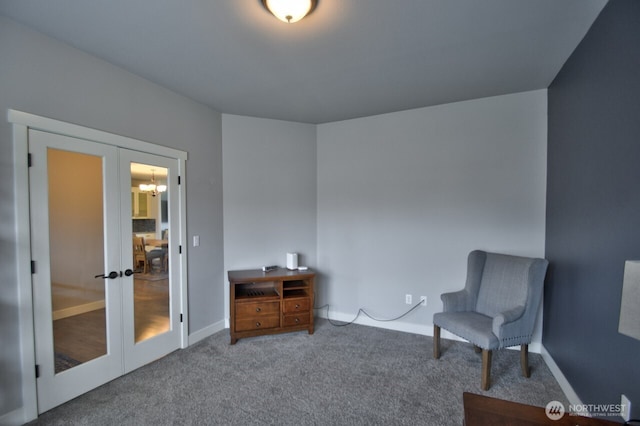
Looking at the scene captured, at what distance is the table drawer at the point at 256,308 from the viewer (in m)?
3.12

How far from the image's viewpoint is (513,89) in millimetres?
2832

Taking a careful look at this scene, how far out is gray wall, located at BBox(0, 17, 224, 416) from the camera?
1826mm

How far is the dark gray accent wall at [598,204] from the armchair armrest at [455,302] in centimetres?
73

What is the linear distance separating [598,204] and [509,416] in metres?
1.50

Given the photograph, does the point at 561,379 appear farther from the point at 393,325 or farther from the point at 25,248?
the point at 25,248

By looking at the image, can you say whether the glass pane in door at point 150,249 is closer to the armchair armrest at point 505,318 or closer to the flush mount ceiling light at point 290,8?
the flush mount ceiling light at point 290,8

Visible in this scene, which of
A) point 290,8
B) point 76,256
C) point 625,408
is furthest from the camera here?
point 76,256

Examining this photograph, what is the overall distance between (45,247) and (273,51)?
2.21 m

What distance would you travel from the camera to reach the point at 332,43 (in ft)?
6.79

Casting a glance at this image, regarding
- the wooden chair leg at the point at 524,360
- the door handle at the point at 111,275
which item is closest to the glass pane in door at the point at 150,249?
the door handle at the point at 111,275

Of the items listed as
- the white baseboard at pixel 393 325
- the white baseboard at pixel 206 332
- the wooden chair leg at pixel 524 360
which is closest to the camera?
the wooden chair leg at pixel 524 360

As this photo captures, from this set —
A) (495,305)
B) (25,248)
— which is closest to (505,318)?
(495,305)

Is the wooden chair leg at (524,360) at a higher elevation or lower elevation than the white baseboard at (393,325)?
higher

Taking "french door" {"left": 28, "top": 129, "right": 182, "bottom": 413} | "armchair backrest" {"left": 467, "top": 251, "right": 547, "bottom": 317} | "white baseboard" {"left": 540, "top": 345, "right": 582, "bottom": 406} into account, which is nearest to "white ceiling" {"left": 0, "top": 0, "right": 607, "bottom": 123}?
"french door" {"left": 28, "top": 129, "right": 182, "bottom": 413}
